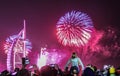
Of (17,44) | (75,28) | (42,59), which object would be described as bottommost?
(42,59)

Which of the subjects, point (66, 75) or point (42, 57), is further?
point (42, 57)

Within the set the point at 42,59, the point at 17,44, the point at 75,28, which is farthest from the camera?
the point at 17,44

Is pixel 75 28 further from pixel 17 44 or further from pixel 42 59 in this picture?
pixel 17 44

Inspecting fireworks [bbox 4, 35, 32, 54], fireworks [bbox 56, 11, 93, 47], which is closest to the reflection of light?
fireworks [bbox 4, 35, 32, 54]

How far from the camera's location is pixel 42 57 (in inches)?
505

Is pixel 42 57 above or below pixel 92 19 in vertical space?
below

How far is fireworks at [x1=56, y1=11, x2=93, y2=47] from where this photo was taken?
1249 cm

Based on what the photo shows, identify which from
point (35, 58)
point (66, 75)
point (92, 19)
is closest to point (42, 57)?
point (35, 58)

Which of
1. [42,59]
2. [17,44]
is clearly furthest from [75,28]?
[17,44]

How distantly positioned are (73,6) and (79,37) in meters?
1.11

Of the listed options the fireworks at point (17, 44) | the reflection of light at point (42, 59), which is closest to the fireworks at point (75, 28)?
the reflection of light at point (42, 59)

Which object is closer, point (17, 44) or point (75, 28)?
point (75, 28)

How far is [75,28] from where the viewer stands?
41.7ft

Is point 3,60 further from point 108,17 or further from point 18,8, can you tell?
point 108,17
